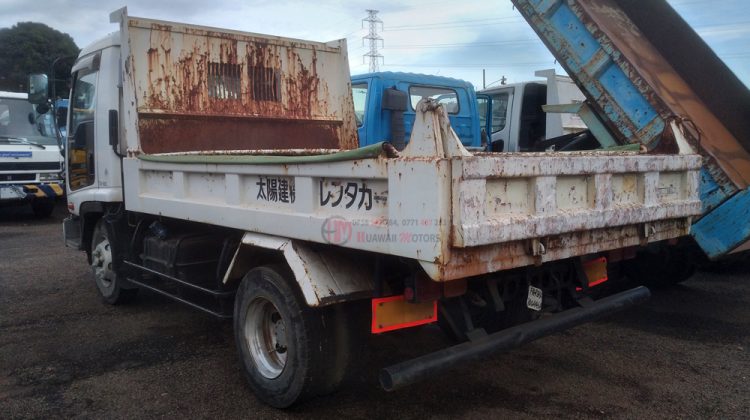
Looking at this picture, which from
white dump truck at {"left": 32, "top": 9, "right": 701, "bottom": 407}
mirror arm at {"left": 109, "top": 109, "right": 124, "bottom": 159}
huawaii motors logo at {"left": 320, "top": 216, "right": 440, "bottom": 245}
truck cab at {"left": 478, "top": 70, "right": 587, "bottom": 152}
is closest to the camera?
huawaii motors logo at {"left": 320, "top": 216, "right": 440, "bottom": 245}

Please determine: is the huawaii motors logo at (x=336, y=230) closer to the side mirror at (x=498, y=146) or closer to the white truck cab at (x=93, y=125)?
the white truck cab at (x=93, y=125)

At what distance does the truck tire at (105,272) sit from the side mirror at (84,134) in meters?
0.73

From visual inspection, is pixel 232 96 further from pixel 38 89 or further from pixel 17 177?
pixel 17 177

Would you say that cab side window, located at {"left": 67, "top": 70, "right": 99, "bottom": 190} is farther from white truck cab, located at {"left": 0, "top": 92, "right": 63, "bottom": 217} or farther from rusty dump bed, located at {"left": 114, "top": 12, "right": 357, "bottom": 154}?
white truck cab, located at {"left": 0, "top": 92, "right": 63, "bottom": 217}

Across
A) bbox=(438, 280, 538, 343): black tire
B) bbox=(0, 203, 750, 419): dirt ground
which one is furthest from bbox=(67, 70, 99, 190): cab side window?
bbox=(438, 280, 538, 343): black tire

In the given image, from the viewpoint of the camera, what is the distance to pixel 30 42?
109 ft

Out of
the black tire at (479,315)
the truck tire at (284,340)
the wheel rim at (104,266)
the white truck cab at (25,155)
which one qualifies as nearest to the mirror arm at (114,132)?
the wheel rim at (104,266)

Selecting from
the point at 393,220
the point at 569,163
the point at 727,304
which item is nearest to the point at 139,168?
the point at 393,220

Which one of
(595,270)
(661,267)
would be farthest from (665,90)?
(595,270)

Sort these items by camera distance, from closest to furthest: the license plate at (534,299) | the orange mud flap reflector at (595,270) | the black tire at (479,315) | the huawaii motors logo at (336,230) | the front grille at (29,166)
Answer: the huawaii motors logo at (336,230) → the black tire at (479,315) → the license plate at (534,299) → the orange mud flap reflector at (595,270) → the front grille at (29,166)

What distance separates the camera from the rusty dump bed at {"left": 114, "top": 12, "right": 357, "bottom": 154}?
4.88m

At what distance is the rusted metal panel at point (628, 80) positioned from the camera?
4863 millimetres

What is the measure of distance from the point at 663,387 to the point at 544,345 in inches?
36.7

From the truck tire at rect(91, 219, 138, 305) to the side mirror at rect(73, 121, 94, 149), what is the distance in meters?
0.73
